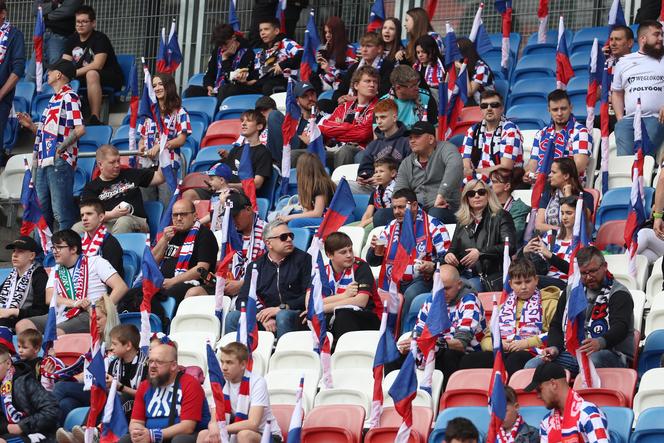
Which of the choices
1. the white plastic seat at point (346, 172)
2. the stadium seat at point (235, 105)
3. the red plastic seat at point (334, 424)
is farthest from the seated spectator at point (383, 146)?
the red plastic seat at point (334, 424)

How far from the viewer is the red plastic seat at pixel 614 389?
10.3 metres

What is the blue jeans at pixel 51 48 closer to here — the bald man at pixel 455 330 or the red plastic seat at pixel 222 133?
the red plastic seat at pixel 222 133

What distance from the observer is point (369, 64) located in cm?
1568

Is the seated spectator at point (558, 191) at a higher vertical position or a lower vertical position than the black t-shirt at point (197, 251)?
higher

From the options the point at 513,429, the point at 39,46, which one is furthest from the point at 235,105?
the point at 513,429

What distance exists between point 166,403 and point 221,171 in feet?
12.3

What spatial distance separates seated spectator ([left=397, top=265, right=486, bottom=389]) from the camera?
11227 millimetres

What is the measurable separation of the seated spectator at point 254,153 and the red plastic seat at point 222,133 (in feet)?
3.24

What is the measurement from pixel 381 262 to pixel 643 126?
2528 millimetres

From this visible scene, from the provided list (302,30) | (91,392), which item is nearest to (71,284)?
(91,392)

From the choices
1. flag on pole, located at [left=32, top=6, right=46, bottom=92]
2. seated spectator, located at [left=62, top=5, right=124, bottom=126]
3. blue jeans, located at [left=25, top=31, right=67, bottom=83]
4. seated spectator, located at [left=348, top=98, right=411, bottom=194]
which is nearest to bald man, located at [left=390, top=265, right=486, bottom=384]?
seated spectator, located at [left=348, top=98, right=411, bottom=194]

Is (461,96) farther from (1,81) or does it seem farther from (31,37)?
(31,37)

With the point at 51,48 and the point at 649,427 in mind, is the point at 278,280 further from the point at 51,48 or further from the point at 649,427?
the point at 51,48

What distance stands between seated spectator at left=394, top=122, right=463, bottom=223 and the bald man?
178cm
